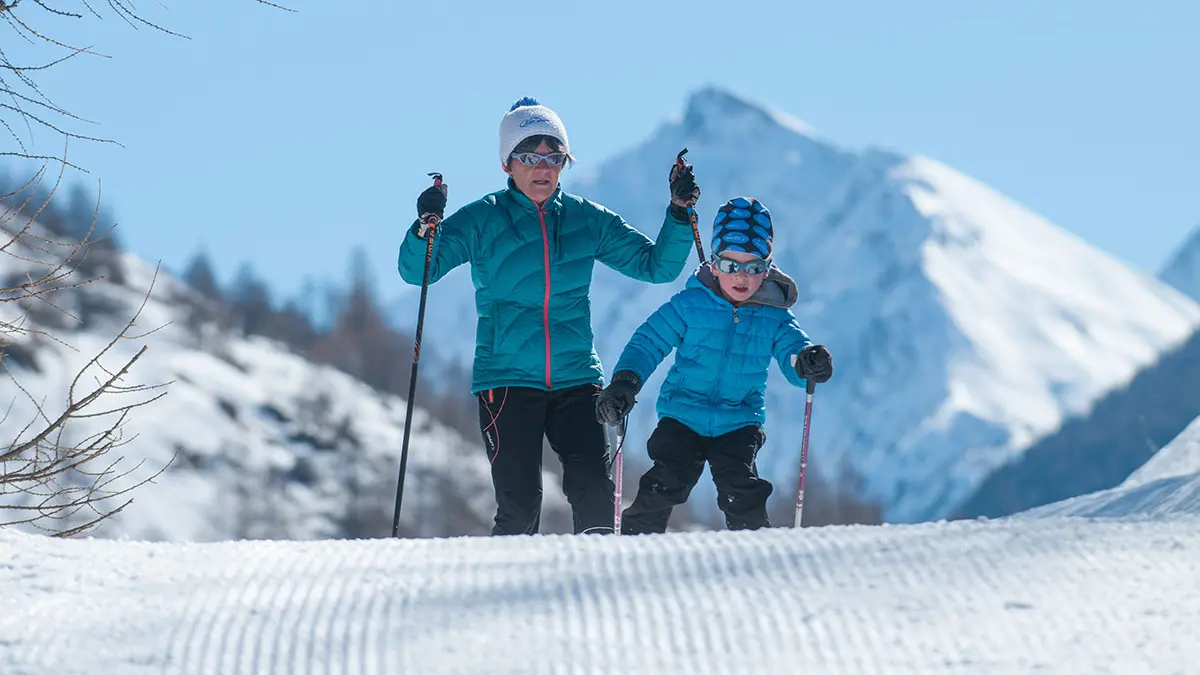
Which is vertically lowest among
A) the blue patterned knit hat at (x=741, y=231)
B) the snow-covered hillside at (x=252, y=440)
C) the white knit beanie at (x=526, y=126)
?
the blue patterned knit hat at (x=741, y=231)

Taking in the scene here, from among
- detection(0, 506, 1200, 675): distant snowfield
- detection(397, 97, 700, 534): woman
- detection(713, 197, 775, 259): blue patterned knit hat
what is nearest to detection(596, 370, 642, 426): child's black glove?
detection(397, 97, 700, 534): woman

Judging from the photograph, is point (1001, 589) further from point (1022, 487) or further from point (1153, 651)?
point (1022, 487)

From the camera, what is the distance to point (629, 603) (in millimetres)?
4402

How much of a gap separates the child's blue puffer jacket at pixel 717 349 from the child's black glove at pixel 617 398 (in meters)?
0.12

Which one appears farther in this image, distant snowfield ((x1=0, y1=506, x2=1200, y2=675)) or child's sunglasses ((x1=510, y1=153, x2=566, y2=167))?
child's sunglasses ((x1=510, y1=153, x2=566, y2=167))

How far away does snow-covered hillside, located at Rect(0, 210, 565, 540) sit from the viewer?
8406 centimetres

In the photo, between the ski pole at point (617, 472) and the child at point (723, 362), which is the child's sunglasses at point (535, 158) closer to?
the child at point (723, 362)

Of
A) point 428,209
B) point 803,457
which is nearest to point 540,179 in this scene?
point 428,209

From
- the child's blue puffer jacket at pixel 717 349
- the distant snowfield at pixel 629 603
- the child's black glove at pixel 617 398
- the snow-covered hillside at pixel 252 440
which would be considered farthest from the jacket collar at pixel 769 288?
the snow-covered hillside at pixel 252 440

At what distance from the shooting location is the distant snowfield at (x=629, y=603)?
13.1 feet

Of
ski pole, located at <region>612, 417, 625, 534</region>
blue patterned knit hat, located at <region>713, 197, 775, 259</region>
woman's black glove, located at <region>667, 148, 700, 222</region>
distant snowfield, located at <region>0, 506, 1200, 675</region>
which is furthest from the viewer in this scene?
woman's black glove, located at <region>667, 148, 700, 222</region>

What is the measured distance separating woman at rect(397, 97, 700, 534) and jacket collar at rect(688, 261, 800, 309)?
145 mm

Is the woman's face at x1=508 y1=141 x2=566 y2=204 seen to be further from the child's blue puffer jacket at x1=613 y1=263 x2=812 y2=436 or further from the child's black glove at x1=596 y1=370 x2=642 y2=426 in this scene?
the child's black glove at x1=596 y1=370 x2=642 y2=426

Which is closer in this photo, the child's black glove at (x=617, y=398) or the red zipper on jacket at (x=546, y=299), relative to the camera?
the child's black glove at (x=617, y=398)
